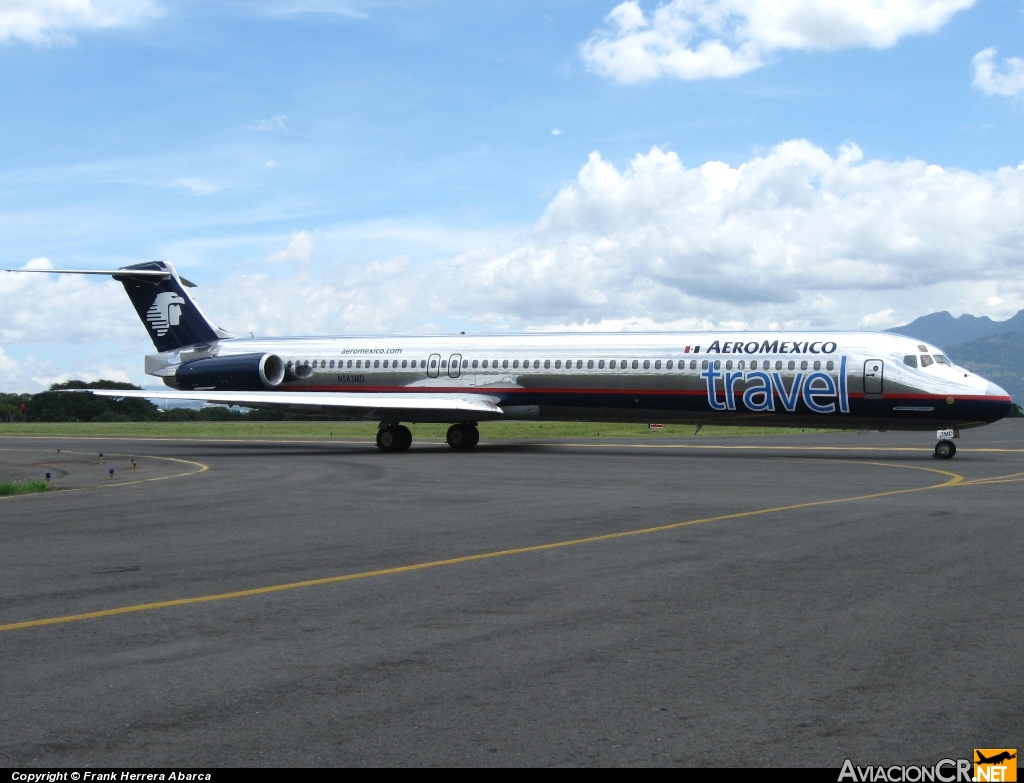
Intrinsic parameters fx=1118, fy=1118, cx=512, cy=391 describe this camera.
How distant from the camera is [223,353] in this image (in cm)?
3925

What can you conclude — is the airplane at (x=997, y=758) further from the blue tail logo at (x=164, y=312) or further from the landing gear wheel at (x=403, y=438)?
the blue tail logo at (x=164, y=312)

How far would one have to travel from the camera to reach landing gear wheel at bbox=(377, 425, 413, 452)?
33.5 metres

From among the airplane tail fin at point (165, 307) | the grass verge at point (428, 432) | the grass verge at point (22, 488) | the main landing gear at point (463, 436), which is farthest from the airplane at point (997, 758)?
the grass verge at point (428, 432)

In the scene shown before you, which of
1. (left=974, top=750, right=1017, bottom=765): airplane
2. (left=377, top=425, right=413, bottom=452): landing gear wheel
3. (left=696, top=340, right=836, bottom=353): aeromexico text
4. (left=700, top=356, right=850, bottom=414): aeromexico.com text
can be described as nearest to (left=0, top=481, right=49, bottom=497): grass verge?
(left=377, top=425, right=413, bottom=452): landing gear wheel

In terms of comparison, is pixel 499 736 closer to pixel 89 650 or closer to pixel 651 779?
pixel 651 779

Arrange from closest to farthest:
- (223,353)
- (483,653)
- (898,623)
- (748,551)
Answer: (483,653) → (898,623) → (748,551) → (223,353)

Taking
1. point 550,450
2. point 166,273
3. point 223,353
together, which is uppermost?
point 166,273

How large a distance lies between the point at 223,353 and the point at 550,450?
41.9 ft

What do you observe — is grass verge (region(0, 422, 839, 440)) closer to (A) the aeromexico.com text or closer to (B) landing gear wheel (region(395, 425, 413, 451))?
(B) landing gear wheel (region(395, 425, 413, 451))

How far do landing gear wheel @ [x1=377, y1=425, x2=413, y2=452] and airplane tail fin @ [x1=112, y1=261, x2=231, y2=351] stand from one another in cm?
1004

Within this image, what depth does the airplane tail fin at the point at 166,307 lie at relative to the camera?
40406mm

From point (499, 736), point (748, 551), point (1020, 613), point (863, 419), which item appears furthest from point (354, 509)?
point (863, 419)

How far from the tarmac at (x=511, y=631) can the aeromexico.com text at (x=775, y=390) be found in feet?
35.1

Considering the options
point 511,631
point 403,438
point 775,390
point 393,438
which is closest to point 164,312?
point 393,438
